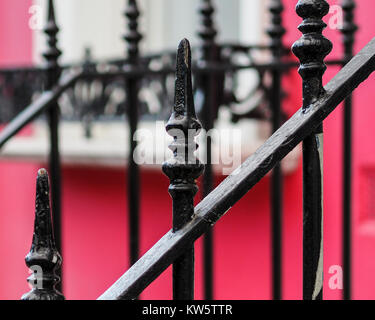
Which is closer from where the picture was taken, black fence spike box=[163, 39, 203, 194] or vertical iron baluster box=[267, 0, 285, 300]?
black fence spike box=[163, 39, 203, 194]

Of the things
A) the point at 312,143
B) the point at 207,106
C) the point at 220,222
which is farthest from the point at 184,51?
the point at 220,222

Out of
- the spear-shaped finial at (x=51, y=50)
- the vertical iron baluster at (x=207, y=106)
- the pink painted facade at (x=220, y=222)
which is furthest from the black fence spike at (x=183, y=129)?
the pink painted facade at (x=220, y=222)

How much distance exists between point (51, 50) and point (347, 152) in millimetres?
887

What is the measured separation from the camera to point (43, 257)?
0.68 metres

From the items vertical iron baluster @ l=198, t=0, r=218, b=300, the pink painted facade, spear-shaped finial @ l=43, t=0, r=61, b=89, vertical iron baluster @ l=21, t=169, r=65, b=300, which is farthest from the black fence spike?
the pink painted facade

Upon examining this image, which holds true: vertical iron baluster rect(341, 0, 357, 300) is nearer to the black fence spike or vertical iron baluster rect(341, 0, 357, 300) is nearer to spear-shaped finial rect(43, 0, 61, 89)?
spear-shaped finial rect(43, 0, 61, 89)

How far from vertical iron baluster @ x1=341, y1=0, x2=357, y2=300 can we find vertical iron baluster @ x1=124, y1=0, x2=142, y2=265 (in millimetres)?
579

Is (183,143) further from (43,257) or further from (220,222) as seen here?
(220,222)

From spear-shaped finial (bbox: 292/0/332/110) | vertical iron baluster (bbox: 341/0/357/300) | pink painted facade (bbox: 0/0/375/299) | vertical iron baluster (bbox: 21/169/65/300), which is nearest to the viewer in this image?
vertical iron baluster (bbox: 21/169/65/300)

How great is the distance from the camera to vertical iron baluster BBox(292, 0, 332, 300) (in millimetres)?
775

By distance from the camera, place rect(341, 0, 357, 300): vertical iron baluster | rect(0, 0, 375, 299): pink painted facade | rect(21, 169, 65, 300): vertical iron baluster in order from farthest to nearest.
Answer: rect(0, 0, 375, 299): pink painted facade
rect(341, 0, 357, 300): vertical iron baluster
rect(21, 169, 65, 300): vertical iron baluster

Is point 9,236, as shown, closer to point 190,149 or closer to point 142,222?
point 142,222

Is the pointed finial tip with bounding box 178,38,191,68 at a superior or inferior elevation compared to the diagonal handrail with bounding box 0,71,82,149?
inferior
